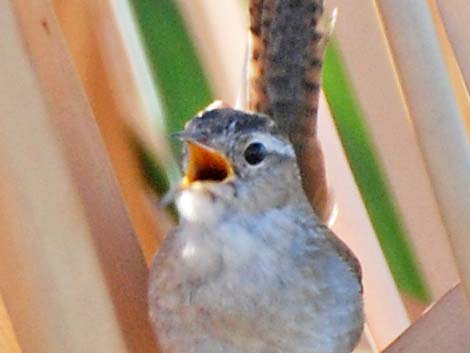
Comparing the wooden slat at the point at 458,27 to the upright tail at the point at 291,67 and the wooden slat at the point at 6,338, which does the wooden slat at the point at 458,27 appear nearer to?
the upright tail at the point at 291,67

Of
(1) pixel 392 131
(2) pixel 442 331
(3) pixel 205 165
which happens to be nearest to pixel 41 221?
(3) pixel 205 165

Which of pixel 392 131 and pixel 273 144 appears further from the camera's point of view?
pixel 392 131

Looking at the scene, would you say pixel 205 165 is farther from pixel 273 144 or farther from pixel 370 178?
pixel 370 178

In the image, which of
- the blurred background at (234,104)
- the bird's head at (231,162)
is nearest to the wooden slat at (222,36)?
the blurred background at (234,104)

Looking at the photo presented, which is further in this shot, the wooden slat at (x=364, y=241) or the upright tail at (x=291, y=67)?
the wooden slat at (x=364, y=241)

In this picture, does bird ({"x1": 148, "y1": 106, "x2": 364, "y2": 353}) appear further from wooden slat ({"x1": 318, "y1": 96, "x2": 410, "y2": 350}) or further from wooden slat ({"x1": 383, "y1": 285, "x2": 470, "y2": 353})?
wooden slat ({"x1": 318, "y1": 96, "x2": 410, "y2": 350})

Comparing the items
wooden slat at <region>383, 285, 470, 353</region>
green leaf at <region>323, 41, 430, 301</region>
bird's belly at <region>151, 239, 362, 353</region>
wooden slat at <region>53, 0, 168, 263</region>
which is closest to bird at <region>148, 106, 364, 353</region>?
bird's belly at <region>151, 239, 362, 353</region>

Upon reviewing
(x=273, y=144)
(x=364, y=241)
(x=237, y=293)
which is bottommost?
(x=364, y=241)

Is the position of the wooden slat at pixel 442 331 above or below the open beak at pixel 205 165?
below
